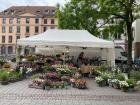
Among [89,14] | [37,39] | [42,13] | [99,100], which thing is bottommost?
[99,100]

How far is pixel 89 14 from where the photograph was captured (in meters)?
47.2

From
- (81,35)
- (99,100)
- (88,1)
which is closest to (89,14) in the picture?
(88,1)

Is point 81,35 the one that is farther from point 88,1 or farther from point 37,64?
point 88,1

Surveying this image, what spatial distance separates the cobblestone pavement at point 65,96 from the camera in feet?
51.6

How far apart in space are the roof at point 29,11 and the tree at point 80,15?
88001mm

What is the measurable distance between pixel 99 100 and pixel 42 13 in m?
128

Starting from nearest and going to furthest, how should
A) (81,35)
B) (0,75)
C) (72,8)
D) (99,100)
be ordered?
(99,100)
(0,75)
(81,35)
(72,8)

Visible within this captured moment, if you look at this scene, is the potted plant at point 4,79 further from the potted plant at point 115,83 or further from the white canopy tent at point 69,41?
the white canopy tent at point 69,41

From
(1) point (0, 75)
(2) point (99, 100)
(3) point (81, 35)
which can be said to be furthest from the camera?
(3) point (81, 35)

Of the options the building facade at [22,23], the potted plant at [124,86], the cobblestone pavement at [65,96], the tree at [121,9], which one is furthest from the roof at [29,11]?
the cobblestone pavement at [65,96]

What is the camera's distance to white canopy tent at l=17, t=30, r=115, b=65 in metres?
28.4

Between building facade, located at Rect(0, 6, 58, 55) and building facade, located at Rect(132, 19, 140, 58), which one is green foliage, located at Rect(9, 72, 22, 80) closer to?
building facade, located at Rect(132, 19, 140, 58)

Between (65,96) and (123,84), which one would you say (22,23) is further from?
(65,96)

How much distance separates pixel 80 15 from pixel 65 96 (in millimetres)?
33243
